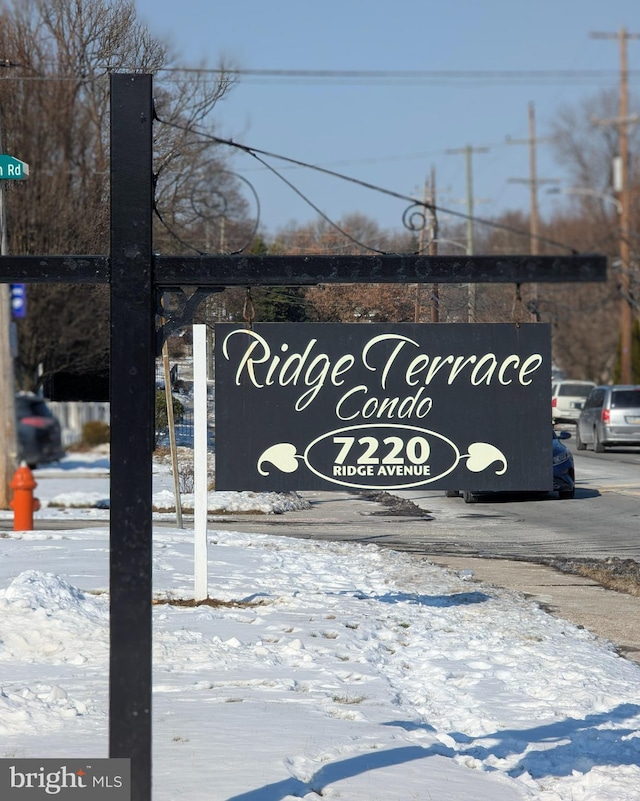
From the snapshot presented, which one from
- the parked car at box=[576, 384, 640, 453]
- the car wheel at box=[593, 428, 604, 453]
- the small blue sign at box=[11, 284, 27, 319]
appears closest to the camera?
the car wheel at box=[593, 428, 604, 453]

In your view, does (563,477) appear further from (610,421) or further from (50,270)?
(50,270)

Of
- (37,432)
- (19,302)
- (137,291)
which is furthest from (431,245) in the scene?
(19,302)

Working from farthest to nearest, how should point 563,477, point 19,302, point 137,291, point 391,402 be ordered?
point 19,302
point 563,477
point 391,402
point 137,291

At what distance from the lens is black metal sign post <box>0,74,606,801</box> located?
4070mm

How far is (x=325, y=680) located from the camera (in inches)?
272

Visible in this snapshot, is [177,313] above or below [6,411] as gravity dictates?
above

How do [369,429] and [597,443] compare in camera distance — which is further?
[597,443]

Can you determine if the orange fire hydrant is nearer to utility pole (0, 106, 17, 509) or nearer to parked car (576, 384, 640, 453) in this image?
utility pole (0, 106, 17, 509)

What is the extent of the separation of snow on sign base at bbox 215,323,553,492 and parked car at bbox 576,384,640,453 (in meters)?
5.52

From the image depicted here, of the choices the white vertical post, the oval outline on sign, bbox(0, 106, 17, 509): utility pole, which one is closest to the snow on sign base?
the oval outline on sign

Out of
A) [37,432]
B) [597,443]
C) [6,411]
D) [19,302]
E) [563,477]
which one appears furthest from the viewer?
[19,302]

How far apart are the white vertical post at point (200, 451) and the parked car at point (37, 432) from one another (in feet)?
67.8

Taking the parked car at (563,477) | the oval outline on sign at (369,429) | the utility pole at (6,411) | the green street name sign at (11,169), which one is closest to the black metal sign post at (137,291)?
the oval outline on sign at (369,429)

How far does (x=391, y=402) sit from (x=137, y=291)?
1085 millimetres
